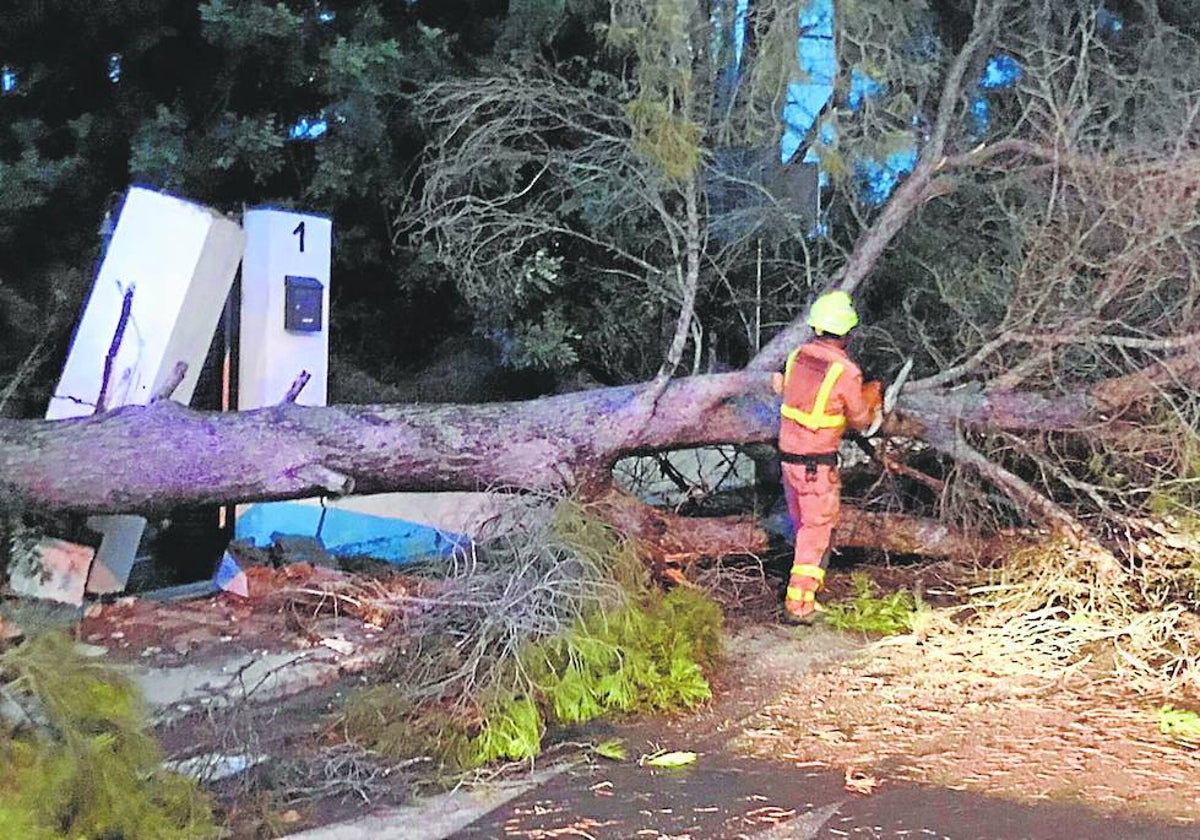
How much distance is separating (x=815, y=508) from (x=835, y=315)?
3.27ft

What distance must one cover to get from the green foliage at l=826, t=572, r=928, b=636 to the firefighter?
→ 15 centimetres

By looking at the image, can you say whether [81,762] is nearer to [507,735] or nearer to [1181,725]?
[507,735]

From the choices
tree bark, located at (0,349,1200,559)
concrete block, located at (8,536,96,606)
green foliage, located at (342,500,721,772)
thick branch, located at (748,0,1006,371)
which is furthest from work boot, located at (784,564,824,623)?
concrete block, located at (8,536,96,606)

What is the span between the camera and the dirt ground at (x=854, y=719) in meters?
3.97

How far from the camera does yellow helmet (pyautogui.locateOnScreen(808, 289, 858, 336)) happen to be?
596cm

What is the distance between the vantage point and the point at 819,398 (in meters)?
5.89

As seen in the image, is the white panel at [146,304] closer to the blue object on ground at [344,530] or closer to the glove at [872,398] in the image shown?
the blue object on ground at [344,530]

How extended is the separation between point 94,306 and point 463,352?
2.96 meters

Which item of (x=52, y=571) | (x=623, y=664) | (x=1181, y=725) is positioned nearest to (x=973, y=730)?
(x=1181, y=725)

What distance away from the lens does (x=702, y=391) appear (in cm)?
618

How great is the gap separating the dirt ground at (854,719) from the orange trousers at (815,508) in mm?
414

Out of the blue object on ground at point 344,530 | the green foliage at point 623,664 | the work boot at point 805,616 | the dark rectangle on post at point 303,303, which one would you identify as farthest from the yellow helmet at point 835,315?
the dark rectangle on post at point 303,303

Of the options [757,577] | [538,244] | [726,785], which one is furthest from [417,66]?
[726,785]

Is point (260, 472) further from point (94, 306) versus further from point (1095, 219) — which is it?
point (1095, 219)
